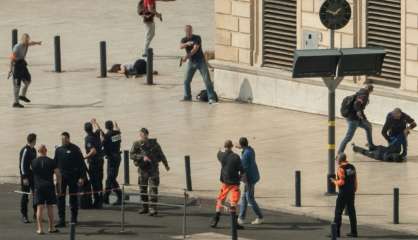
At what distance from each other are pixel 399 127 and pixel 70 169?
7.80 meters

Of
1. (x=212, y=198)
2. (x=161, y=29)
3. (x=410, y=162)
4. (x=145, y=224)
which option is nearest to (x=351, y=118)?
(x=410, y=162)

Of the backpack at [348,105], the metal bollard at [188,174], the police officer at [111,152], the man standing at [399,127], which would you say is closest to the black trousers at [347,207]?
the metal bollard at [188,174]

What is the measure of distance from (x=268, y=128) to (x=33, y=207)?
31.5 feet

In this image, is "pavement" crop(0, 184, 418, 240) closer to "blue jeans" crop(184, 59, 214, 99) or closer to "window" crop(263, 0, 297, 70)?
"window" crop(263, 0, 297, 70)

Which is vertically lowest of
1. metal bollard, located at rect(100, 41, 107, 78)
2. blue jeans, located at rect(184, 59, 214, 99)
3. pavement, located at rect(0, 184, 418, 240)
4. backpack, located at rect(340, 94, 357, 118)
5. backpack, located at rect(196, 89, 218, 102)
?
pavement, located at rect(0, 184, 418, 240)

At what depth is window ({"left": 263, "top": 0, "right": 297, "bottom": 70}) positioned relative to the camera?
146 ft

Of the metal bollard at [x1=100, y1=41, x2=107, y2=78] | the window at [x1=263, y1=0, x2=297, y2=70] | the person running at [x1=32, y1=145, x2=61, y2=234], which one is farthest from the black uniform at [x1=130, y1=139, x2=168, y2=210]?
the metal bollard at [x1=100, y1=41, x2=107, y2=78]

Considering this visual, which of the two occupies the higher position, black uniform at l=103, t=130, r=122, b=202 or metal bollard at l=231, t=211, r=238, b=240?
black uniform at l=103, t=130, r=122, b=202

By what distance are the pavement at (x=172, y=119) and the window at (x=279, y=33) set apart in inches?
47.4

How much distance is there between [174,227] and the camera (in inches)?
1309

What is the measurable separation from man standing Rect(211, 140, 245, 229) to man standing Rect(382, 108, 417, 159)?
602cm

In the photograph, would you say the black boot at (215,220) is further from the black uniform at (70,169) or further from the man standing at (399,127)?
the man standing at (399,127)

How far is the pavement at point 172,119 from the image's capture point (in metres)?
36.2

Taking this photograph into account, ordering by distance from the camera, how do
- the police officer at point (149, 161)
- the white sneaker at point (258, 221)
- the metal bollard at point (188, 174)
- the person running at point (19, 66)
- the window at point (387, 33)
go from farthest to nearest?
the person running at point (19, 66) → the window at point (387, 33) → the metal bollard at point (188, 174) → the police officer at point (149, 161) → the white sneaker at point (258, 221)
